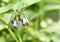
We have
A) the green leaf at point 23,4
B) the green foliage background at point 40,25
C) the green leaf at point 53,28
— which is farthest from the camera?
the green leaf at point 53,28

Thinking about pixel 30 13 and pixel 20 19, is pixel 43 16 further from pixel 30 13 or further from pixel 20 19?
pixel 20 19

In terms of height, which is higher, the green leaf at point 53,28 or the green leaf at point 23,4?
the green leaf at point 23,4

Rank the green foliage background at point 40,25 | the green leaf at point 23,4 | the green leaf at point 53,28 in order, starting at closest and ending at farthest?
the green leaf at point 23,4
the green foliage background at point 40,25
the green leaf at point 53,28

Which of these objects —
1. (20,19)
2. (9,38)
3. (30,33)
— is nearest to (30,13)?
(30,33)

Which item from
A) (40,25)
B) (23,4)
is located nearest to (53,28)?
(40,25)

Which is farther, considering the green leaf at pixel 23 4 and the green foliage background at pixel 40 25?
the green foliage background at pixel 40 25

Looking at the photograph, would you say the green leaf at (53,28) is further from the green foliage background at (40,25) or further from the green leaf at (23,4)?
the green leaf at (23,4)

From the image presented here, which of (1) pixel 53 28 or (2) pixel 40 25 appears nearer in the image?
(1) pixel 53 28

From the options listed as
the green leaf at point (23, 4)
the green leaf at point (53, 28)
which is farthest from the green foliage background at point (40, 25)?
the green leaf at point (23, 4)

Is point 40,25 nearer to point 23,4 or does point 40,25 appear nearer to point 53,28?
point 53,28

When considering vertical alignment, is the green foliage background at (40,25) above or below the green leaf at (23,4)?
below

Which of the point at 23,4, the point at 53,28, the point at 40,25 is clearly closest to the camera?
the point at 23,4
